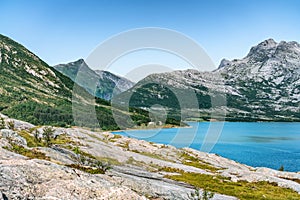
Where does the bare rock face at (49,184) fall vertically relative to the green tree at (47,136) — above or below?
above

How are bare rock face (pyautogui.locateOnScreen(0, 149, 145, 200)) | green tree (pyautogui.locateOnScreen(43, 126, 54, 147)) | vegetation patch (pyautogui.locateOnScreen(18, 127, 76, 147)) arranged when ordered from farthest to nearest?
green tree (pyautogui.locateOnScreen(43, 126, 54, 147)), vegetation patch (pyautogui.locateOnScreen(18, 127, 76, 147)), bare rock face (pyautogui.locateOnScreen(0, 149, 145, 200))

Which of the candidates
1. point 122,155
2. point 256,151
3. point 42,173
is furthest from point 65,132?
point 256,151

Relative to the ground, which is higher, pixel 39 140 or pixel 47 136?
pixel 47 136

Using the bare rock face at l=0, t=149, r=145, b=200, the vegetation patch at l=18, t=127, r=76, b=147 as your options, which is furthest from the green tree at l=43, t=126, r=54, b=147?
the bare rock face at l=0, t=149, r=145, b=200

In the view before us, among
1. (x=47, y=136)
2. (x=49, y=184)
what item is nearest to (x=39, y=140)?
(x=47, y=136)

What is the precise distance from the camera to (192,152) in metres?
122

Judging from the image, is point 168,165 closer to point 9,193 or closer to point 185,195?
point 185,195

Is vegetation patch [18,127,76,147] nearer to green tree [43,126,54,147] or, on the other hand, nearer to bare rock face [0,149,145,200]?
green tree [43,126,54,147]

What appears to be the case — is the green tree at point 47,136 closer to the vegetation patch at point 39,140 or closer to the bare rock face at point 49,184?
the vegetation patch at point 39,140

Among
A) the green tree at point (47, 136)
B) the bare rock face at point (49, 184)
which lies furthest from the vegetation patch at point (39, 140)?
the bare rock face at point (49, 184)

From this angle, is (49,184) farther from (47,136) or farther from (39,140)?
(47,136)

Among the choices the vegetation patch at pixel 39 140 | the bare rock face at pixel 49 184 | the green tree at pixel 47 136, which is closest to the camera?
the bare rock face at pixel 49 184

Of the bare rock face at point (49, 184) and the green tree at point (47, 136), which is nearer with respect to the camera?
the bare rock face at point (49, 184)

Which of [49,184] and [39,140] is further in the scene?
[39,140]
